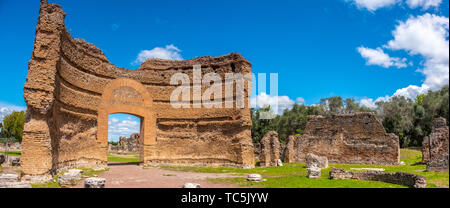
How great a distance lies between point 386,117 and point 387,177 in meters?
24.4

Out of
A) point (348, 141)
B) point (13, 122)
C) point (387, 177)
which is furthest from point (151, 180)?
point (13, 122)

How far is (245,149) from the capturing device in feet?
60.8

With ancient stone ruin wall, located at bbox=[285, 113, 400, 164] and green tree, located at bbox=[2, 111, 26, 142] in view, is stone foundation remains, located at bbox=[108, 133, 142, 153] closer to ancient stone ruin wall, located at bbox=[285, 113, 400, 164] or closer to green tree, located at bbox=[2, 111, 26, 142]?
green tree, located at bbox=[2, 111, 26, 142]

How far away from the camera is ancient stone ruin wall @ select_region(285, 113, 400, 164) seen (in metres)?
20.5

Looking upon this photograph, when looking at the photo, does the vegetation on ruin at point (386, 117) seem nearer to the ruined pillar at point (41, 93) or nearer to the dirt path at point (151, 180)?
the dirt path at point (151, 180)

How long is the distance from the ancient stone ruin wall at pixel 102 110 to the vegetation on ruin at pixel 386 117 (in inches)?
503

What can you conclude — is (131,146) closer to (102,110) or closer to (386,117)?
(102,110)

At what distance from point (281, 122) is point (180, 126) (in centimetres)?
2206

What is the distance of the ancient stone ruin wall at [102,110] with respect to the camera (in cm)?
1158

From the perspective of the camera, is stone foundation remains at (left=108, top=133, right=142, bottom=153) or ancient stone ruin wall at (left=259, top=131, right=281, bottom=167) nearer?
ancient stone ruin wall at (left=259, top=131, right=281, bottom=167)

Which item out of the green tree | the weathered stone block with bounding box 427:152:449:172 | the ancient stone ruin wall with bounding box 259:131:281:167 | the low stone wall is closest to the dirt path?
the low stone wall

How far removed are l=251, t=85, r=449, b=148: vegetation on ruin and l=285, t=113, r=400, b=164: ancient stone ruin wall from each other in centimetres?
340

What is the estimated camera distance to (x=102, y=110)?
17.8 metres
